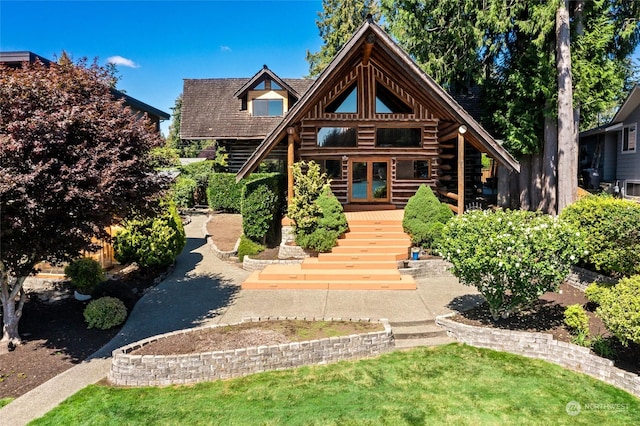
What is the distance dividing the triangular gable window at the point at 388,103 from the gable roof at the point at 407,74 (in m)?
2.43

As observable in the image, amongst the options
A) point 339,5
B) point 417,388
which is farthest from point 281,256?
point 339,5

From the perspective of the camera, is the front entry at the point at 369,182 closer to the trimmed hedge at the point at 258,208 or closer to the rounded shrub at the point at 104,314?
the trimmed hedge at the point at 258,208

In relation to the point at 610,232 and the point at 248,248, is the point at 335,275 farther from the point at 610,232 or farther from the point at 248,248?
the point at 610,232

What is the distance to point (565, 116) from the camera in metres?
16.8

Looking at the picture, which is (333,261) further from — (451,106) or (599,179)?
(599,179)

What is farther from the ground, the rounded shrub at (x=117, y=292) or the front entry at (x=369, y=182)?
the front entry at (x=369, y=182)

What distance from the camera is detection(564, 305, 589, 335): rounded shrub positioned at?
8281 mm

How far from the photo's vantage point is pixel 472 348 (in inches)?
330

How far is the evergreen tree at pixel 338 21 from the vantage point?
41875 millimetres

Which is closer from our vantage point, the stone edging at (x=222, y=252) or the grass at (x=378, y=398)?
the grass at (x=378, y=398)

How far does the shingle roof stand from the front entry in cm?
823

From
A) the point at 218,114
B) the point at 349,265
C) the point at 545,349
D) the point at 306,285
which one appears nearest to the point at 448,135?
the point at 349,265

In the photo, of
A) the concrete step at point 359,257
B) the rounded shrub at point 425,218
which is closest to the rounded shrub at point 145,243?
the concrete step at point 359,257

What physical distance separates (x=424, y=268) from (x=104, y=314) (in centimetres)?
884
